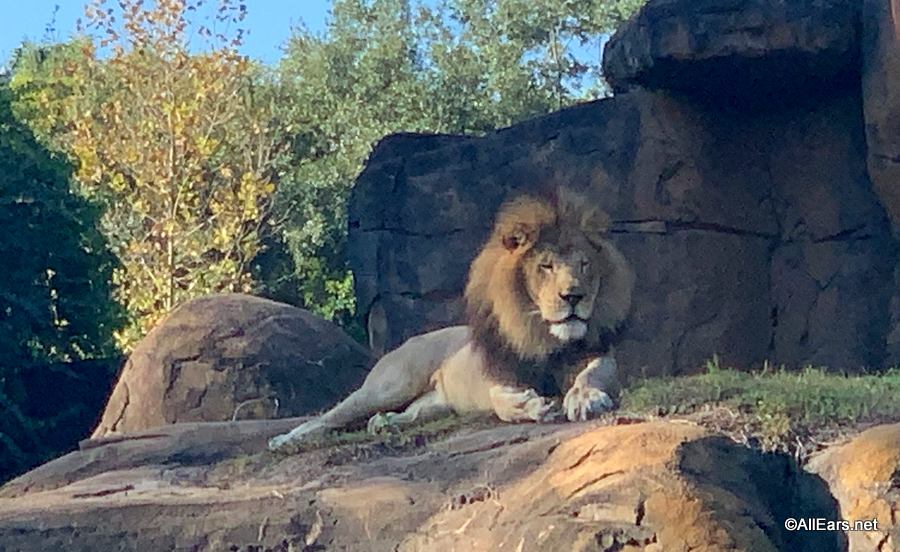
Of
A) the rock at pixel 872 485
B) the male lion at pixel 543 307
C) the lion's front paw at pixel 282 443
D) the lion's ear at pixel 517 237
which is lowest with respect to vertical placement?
the rock at pixel 872 485

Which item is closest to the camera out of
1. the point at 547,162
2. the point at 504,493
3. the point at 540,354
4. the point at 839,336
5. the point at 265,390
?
the point at 504,493

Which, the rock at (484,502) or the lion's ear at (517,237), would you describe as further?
the lion's ear at (517,237)

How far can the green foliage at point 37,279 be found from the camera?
11.9 metres

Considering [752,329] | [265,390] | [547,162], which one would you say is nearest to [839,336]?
[752,329]

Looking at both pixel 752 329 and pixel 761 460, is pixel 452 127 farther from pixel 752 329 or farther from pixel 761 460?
pixel 761 460

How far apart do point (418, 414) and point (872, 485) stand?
8.71 ft

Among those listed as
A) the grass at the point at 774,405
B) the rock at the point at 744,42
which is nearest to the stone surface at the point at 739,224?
the rock at the point at 744,42

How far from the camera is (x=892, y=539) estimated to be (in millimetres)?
4355

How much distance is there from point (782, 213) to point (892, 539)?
23.4 ft

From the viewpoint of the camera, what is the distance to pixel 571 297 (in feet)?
19.5

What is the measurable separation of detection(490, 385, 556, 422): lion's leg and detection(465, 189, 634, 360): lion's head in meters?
0.16

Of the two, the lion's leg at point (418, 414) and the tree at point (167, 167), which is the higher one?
the tree at point (167, 167)

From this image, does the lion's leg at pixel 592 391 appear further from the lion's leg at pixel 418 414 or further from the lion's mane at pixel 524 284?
the lion's leg at pixel 418 414

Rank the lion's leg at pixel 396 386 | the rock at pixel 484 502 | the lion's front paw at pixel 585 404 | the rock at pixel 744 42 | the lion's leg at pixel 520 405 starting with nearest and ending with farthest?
1. the rock at pixel 484 502
2. the lion's front paw at pixel 585 404
3. the lion's leg at pixel 520 405
4. the lion's leg at pixel 396 386
5. the rock at pixel 744 42
